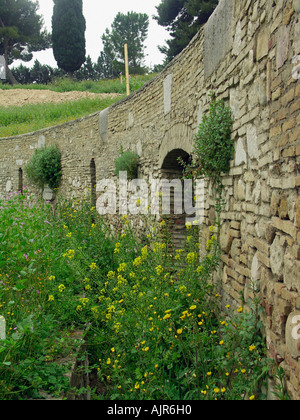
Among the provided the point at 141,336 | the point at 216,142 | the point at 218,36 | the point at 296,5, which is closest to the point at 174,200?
the point at 216,142

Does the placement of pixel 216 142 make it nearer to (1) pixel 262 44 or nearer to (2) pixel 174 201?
(1) pixel 262 44

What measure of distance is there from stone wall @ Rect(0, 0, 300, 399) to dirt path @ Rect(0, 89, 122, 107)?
15701mm

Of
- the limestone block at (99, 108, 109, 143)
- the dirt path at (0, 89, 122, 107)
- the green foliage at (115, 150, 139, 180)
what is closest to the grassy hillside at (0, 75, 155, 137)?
the dirt path at (0, 89, 122, 107)

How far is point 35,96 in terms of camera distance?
21.0 metres

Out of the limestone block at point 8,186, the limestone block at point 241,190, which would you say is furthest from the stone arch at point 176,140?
the limestone block at point 8,186

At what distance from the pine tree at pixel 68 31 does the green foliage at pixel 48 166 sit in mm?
18128

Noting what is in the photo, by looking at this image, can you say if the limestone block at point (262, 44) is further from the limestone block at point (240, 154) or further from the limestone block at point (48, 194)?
the limestone block at point (48, 194)

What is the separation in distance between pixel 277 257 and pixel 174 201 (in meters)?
3.16

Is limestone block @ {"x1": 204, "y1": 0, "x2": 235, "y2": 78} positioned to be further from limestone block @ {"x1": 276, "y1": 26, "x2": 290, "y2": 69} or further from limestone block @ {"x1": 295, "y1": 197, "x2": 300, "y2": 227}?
limestone block @ {"x1": 295, "y1": 197, "x2": 300, "y2": 227}

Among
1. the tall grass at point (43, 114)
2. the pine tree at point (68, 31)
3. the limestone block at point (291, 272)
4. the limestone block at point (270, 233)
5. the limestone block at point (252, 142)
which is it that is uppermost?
the pine tree at point (68, 31)

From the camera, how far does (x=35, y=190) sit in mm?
11008

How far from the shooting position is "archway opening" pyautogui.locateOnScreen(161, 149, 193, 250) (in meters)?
5.12

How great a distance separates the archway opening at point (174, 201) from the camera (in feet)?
16.8

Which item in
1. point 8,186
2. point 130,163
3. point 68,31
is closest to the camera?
point 130,163
